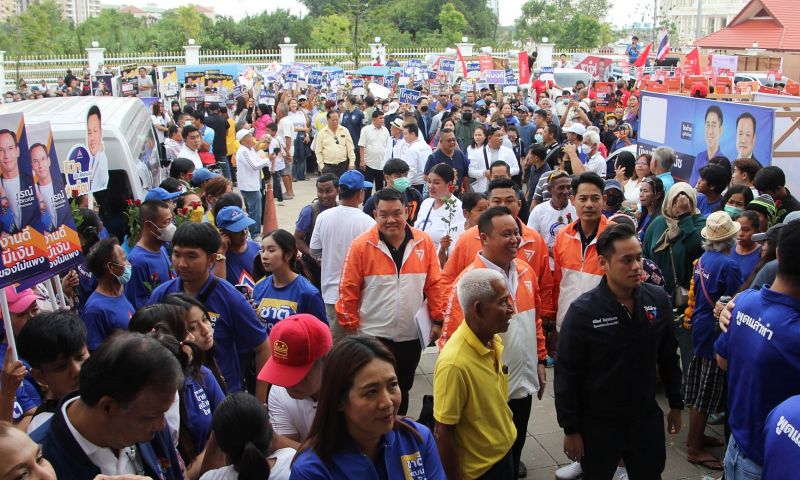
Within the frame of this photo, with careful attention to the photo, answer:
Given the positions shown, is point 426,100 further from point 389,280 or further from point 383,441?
point 383,441

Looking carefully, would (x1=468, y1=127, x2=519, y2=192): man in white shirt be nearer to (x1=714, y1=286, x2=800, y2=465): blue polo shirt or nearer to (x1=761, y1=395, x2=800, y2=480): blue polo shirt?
(x1=714, y1=286, x2=800, y2=465): blue polo shirt

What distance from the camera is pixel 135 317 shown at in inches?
145

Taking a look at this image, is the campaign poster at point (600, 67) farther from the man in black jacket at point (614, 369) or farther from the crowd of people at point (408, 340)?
the man in black jacket at point (614, 369)

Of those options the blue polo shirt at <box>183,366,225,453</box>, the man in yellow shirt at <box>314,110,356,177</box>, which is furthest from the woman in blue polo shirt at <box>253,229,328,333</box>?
the man in yellow shirt at <box>314,110,356,177</box>

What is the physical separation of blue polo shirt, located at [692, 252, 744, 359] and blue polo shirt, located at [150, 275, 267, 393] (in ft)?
9.99

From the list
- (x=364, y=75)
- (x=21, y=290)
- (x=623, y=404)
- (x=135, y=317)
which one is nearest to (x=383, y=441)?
(x=135, y=317)

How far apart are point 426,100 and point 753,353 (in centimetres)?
1537

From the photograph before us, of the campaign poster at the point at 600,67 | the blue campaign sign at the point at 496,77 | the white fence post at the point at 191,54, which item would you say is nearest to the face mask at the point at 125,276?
the blue campaign sign at the point at 496,77

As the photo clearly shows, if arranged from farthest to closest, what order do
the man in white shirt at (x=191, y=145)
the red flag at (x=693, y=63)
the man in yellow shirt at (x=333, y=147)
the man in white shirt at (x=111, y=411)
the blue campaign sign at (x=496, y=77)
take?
the blue campaign sign at (x=496, y=77), the red flag at (x=693, y=63), the man in yellow shirt at (x=333, y=147), the man in white shirt at (x=191, y=145), the man in white shirt at (x=111, y=411)

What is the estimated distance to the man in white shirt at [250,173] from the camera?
11.6 m

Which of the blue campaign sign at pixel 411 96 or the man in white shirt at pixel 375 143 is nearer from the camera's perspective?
the man in white shirt at pixel 375 143

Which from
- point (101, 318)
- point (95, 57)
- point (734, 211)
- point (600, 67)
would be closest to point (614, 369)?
point (101, 318)

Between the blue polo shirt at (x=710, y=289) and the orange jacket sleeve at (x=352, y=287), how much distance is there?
2.38 m

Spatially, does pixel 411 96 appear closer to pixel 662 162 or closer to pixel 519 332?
pixel 662 162
